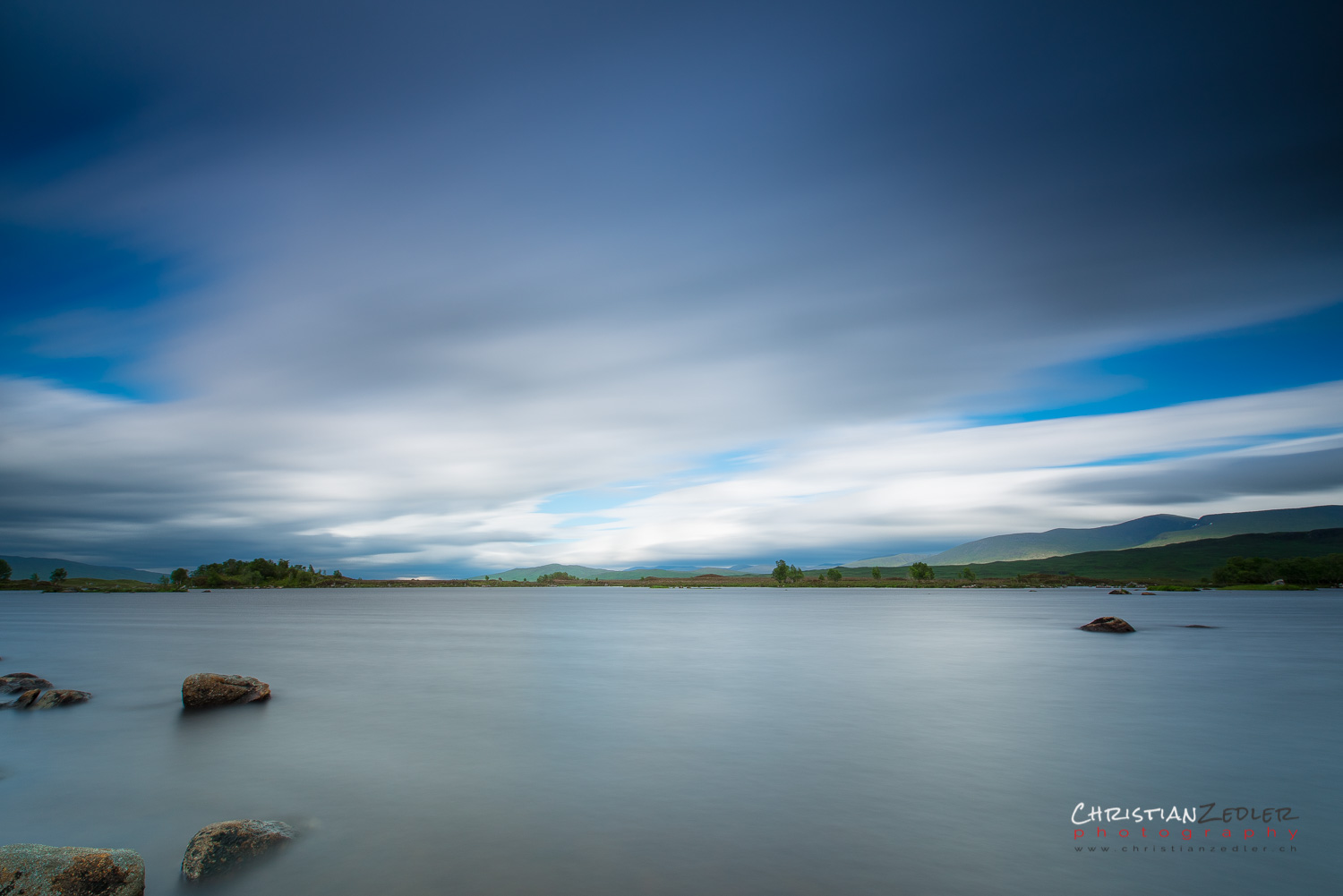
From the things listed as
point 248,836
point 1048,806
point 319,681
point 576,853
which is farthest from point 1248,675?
point 319,681

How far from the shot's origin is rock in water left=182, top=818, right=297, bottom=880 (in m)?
8.66

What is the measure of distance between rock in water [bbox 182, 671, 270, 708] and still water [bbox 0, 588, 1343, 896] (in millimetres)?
614

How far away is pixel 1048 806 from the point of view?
Answer: 11.6 m

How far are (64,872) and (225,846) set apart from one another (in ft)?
6.37

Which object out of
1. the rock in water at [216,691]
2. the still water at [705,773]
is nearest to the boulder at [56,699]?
the still water at [705,773]

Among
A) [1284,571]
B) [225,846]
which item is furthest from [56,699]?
[1284,571]

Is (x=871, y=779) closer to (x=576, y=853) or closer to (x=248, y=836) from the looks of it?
(x=576, y=853)

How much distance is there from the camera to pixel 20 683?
24188mm

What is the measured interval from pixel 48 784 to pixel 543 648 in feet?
102

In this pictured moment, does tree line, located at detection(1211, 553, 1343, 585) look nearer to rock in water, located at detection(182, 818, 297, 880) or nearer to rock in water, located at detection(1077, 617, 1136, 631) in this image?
rock in water, located at detection(1077, 617, 1136, 631)

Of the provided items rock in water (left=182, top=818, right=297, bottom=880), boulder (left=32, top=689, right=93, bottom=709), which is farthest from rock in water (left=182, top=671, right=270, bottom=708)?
rock in water (left=182, top=818, right=297, bottom=880)

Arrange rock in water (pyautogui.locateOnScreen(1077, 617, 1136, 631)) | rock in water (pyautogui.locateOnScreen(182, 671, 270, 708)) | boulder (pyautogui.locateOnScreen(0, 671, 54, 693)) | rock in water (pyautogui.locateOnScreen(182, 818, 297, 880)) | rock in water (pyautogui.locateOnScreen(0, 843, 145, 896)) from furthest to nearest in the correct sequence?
rock in water (pyautogui.locateOnScreen(1077, 617, 1136, 631)) → boulder (pyautogui.locateOnScreen(0, 671, 54, 693)) → rock in water (pyautogui.locateOnScreen(182, 671, 270, 708)) → rock in water (pyautogui.locateOnScreen(182, 818, 297, 880)) → rock in water (pyautogui.locateOnScreen(0, 843, 145, 896))

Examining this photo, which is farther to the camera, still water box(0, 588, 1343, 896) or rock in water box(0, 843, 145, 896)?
still water box(0, 588, 1343, 896)

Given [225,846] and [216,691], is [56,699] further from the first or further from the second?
[225,846]
